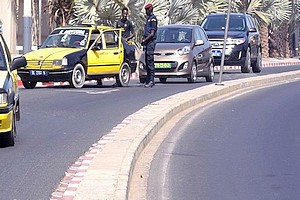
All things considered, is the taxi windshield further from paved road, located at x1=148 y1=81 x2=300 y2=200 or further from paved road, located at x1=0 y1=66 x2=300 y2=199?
paved road, located at x1=148 y1=81 x2=300 y2=200

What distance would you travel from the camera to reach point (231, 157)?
436 inches

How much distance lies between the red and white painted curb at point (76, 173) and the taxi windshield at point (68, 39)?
30.9 feet

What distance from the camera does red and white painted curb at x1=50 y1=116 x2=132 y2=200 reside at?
8.07m

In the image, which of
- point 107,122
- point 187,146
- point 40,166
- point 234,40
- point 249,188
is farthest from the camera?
point 234,40

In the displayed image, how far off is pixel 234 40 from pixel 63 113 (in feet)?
47.1

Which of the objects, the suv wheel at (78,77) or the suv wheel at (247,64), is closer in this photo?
the suv wheel at (78,77)

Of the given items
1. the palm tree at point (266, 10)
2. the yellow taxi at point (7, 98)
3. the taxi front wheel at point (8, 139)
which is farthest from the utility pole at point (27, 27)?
the palm tree at point (266, 10)

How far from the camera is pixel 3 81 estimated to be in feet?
35.9

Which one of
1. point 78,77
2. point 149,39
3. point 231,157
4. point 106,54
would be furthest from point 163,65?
point 231,157

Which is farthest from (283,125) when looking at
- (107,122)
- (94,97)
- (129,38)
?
(129,38)

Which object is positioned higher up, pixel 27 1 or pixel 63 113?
pixel 27 1

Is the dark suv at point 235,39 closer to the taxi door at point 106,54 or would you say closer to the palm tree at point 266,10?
the taxi door at point 106,54

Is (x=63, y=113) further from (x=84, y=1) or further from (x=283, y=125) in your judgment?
(x=84, y=1)

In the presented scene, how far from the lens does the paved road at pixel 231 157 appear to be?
8945mm
